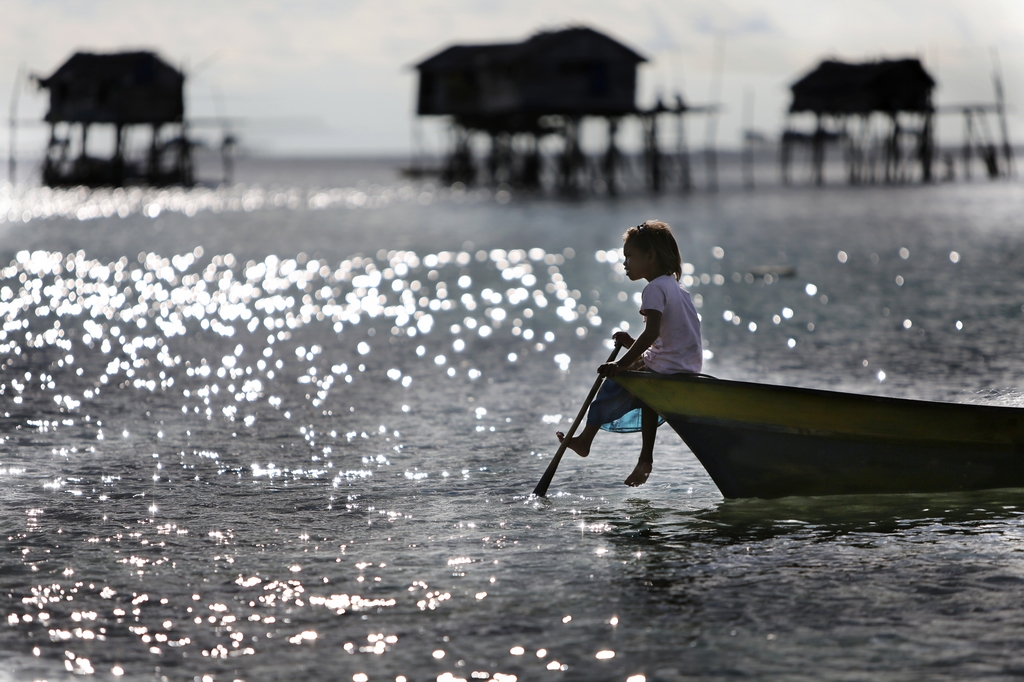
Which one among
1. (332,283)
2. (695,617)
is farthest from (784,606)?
(332,283)

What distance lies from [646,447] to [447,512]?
1154 mm

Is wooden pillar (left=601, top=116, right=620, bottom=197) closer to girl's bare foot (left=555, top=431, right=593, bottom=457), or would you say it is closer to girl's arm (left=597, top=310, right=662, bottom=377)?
girl's bare foot (left=555, top=431, right=593, bottom=457)

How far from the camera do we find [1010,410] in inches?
259

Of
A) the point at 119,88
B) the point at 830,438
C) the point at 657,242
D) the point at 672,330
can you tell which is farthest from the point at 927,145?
the point at 657,242

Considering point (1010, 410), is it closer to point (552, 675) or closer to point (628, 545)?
point (628, 545)

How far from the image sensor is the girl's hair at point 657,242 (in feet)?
20.0

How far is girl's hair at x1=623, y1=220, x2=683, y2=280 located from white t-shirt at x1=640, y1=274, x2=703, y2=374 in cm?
10

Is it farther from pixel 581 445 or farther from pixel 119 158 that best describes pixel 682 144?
pixel 581 445

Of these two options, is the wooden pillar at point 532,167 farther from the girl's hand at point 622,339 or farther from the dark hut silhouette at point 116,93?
the girl's hand at point 622,339

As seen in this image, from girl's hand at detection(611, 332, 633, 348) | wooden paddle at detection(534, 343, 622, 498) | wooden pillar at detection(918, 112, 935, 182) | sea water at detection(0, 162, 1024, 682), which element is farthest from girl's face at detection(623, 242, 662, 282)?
wooden pillar at detection(918, 112, 935, 182)

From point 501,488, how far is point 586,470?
73 cm

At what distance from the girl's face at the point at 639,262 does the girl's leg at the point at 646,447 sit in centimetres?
80

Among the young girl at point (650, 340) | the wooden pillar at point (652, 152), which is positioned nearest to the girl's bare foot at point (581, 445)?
the young girl at point (650, 340)

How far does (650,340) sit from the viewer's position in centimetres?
616
